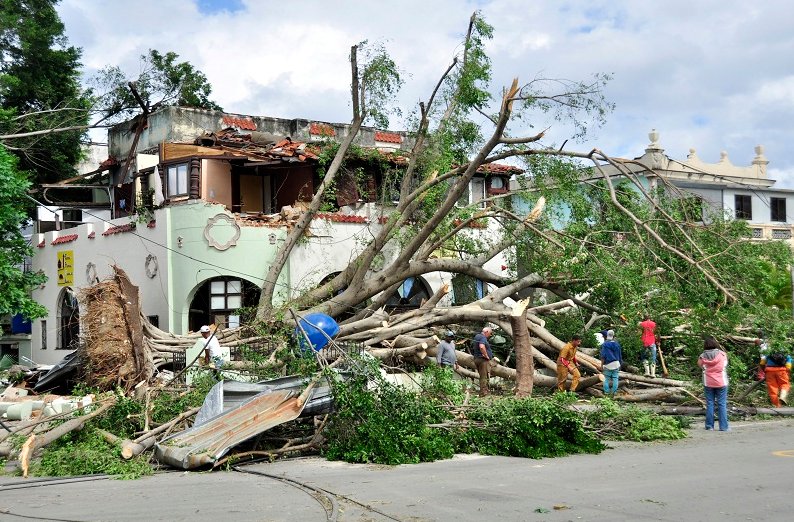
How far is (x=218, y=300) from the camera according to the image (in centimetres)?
2450

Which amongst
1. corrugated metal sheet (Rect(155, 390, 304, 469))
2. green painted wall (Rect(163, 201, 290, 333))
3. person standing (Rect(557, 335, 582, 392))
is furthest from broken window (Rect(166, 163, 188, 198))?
corrugated metal sheet (Rect(155, 390, 304, 469))

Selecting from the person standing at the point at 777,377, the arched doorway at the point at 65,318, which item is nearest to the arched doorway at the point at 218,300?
the arched doorway at the point at 65,318

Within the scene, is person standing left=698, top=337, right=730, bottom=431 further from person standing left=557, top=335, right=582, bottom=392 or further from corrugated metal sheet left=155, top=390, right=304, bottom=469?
corrugated metal sheet left=155, top=390, right=304, bottom=469

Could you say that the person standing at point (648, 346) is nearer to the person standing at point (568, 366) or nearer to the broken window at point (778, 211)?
the person standing at point (568, 366)

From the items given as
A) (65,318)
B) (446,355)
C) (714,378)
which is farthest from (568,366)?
(65,318)

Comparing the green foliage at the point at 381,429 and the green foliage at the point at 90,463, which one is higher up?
the green foliage at the point at 381,429

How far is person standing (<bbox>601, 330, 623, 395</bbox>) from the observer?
17.5m

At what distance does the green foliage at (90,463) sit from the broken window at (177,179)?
13521mm

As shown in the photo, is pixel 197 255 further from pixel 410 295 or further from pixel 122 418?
pixel 122 418

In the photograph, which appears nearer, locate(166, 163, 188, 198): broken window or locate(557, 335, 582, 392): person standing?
locate(557, 335, 582, 392): person standing

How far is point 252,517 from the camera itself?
7836mm

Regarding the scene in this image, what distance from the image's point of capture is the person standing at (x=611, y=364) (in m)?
17.5

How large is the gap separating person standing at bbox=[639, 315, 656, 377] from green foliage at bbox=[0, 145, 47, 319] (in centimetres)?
1489

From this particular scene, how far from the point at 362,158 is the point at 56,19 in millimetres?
15079
